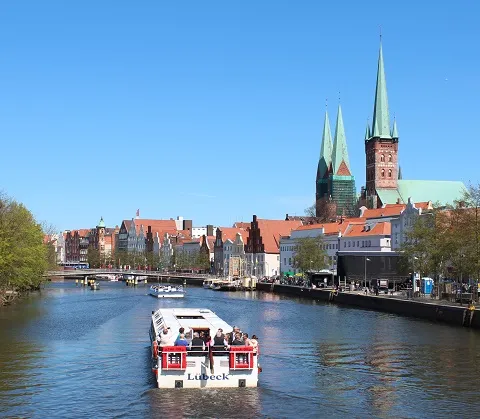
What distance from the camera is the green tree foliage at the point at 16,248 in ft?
298

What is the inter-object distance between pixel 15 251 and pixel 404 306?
42.0m

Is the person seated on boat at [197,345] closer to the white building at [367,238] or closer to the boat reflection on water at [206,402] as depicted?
the boat reflection on water at [206,402]

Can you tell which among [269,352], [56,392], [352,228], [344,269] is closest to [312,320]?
[269,352]

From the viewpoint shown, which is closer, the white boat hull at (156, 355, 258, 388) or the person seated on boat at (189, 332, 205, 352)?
the white boat hull at (156, 355, 258, 388)

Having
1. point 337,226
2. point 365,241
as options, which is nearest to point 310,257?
point 365,241

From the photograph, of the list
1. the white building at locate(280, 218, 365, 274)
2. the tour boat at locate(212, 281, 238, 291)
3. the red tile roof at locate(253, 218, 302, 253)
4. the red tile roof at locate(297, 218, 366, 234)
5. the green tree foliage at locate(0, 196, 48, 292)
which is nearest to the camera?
the green tree foliage at locate(0, 196, 48, 292)

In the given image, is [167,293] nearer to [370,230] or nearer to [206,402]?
[370,230]

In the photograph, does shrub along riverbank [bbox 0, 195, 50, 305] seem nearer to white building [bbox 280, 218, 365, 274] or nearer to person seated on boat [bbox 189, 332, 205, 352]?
person seated on boat [bbox 189, 332, 205, 352]

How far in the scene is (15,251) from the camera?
93.8m

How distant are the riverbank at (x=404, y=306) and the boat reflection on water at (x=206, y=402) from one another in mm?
36268

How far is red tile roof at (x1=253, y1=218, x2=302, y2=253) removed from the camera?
191000 mm

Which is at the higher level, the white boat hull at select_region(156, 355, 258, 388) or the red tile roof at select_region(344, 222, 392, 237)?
the red tile roof at select_region(344, 222, 392, 237)

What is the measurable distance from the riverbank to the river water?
76.6 inches

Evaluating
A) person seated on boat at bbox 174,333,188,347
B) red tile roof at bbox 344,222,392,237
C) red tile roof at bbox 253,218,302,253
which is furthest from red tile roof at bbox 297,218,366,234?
person seated on boat at bbox 174,333,188,347
